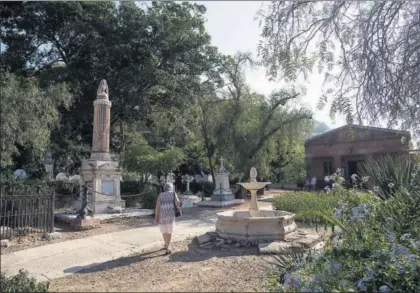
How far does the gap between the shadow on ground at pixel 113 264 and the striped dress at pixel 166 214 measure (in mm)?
538

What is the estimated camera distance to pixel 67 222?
11.3m

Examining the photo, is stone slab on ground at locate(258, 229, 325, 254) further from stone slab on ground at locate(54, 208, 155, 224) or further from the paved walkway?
stone slab on ground at locate(54, 208, 155, 224)

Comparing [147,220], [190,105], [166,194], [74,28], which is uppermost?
[74,28]

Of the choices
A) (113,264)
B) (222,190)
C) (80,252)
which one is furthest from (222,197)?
(113,264)

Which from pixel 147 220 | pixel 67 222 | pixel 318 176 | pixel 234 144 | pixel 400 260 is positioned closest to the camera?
pixel 400 260

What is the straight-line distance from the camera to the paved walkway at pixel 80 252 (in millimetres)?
6371

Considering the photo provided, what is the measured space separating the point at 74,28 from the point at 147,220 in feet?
45.0

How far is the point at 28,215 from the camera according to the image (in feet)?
30.6

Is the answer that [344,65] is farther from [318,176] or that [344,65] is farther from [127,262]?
[318,176]

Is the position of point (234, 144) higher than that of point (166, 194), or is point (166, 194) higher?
point (234, 144)

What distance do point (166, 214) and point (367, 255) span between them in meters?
4.10

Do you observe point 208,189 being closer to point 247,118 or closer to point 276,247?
point 247,118

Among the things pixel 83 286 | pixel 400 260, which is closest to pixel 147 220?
pixel 83 286

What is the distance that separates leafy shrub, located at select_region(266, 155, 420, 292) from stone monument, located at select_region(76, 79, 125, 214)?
903 cm
